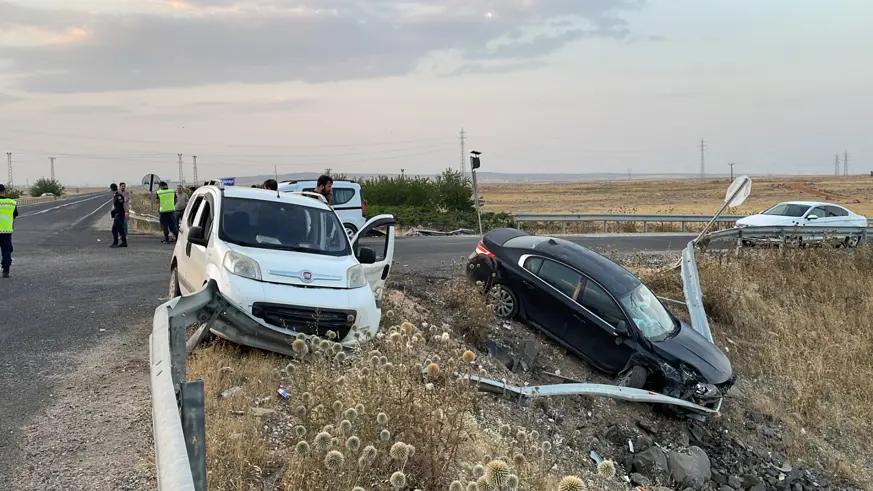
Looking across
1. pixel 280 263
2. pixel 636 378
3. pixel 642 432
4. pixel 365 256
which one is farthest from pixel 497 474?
pixel 636 378

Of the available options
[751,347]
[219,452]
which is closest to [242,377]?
[219,452]

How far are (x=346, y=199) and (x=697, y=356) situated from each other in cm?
1307

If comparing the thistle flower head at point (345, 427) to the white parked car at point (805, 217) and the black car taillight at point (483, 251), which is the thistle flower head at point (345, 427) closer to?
the black car taillight at point (483, 251)

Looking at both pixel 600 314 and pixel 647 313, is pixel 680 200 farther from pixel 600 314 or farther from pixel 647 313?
pixel 600 314

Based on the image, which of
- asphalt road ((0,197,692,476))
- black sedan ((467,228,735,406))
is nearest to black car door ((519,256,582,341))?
black sedan ((467,228,735,406))

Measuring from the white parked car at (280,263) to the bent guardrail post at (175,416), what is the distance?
2238mm

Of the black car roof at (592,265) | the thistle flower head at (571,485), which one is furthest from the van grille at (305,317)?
the black car roof at (592,265)

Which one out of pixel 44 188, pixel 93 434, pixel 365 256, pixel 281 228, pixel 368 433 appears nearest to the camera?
pixel 368 433

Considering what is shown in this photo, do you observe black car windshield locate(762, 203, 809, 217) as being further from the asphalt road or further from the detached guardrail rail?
the detached guardrail rail

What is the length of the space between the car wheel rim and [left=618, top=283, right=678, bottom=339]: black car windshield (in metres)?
1.86

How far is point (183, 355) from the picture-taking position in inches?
150

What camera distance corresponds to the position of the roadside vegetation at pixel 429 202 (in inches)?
1120

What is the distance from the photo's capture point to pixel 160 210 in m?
19.6

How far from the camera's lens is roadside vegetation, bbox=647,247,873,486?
35.9ft
